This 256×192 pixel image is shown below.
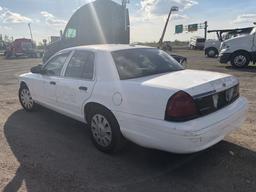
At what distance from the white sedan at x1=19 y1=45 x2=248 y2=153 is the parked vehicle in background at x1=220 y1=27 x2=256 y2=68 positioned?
33.5 ft

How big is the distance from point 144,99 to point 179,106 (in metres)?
0.44

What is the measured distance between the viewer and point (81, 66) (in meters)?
4.68

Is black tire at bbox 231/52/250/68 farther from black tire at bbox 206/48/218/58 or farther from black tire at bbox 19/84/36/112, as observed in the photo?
black tire at bbox 19/84/36/112

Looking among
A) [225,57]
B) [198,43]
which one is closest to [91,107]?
[225,57]

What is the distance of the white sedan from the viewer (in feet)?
10.8

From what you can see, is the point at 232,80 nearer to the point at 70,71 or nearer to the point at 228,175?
the point at 228,175

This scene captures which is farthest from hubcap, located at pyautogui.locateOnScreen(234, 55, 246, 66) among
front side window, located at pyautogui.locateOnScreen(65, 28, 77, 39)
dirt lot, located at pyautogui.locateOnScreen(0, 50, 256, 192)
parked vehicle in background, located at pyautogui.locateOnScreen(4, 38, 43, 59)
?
parked vehicle in background, located at pyautogui.locateOnScreen(4, 38, 43, 59)

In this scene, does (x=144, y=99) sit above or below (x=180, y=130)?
above

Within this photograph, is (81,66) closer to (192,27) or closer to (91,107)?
(91,107)

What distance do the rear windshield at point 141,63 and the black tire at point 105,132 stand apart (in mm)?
581

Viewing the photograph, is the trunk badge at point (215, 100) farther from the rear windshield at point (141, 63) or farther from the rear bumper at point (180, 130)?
the rear windshield at point (141, 63)

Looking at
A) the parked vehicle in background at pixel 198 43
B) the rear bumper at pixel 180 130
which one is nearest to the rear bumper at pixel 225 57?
the rear bumper at pixel 180 130

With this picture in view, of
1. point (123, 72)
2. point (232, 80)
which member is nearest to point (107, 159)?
point (123, 72)

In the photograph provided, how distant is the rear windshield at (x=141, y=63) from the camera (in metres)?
4.07
